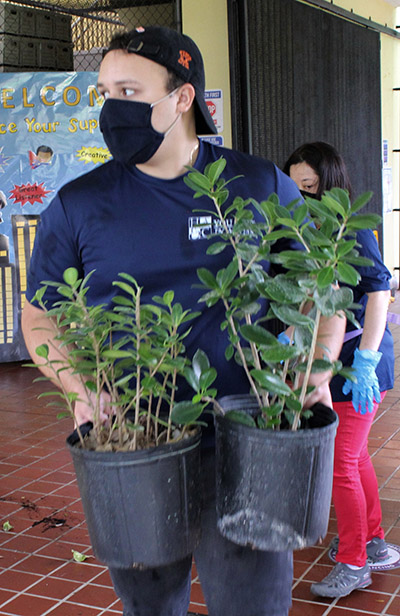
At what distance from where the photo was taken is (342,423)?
2609 mm

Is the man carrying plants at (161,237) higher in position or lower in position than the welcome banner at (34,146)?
lower

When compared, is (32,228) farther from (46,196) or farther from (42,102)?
(42,102)

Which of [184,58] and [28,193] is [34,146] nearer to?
[28,193]

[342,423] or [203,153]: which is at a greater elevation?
[203,153]

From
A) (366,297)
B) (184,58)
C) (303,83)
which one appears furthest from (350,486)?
(303,83)

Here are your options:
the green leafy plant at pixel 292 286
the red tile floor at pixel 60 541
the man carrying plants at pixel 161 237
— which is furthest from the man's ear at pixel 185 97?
the red tile floor at pixel 60 541

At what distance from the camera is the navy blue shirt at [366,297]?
8.30 feet

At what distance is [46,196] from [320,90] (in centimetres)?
269

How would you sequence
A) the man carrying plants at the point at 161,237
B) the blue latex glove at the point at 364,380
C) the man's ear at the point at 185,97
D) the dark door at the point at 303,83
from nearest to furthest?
the man carrying plants at the point at 161,237 < the man's ear at the point at 185,97 < the blue latex glove at the point at 364,380 < the dark door at the point at 303,83

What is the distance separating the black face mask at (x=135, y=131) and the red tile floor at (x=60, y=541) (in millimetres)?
1600

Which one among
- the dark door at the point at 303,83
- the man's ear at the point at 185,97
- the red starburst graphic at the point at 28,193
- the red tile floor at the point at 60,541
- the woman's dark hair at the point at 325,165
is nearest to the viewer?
the man's ear at the point at 185,97

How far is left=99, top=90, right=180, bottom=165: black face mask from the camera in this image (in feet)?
5.66

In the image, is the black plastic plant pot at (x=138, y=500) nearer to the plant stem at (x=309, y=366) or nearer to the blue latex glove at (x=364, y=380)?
the plant stem at (x=309, y=366)

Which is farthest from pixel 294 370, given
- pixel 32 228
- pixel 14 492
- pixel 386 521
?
pixel 32 228
